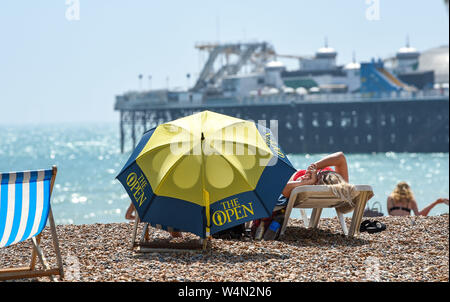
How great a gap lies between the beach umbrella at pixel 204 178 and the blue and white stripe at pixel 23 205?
1020 mm

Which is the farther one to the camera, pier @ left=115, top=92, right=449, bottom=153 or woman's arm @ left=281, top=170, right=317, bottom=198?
pier @ left=115, top=92, right=449, bottom=153

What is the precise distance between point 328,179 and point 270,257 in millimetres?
1007

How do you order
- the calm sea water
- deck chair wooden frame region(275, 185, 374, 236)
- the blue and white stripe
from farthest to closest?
1. the calm sea water
2. deck chair wooden frame region(275, 185, 374, 236)
3. the blue and white stripe

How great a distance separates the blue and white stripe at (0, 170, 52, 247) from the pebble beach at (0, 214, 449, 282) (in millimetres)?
289

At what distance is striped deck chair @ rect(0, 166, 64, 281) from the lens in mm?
4359

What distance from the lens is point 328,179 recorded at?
19.3 ft

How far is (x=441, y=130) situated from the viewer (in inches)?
2138

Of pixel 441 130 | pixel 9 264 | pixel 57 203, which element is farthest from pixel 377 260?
pixel 441 130

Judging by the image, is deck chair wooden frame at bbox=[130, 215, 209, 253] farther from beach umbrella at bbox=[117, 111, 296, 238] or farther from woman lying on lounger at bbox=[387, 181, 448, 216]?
woman lying on lounger at bbox=[387, 181, 448, 216]

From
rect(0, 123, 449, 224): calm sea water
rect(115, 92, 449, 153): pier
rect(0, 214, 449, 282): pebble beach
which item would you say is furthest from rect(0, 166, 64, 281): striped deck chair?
rect(115, 92, 449, 153): pier

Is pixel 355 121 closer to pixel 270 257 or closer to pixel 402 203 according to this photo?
pixel 402 203

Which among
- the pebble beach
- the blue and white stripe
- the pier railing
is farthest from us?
the pier railing

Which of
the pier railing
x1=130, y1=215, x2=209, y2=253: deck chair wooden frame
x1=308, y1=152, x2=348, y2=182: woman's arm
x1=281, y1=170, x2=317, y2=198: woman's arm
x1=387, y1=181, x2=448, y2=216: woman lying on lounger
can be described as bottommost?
the pier railing

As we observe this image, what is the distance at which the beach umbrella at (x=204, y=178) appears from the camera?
5.26m
